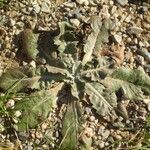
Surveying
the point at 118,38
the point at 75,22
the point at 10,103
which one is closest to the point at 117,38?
the point at 118,38

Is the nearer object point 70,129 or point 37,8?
point 70,129

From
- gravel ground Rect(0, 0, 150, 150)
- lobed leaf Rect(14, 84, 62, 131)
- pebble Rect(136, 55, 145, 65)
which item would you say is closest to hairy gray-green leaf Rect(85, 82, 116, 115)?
gravel ground Rect(0, 0, 150, 150)

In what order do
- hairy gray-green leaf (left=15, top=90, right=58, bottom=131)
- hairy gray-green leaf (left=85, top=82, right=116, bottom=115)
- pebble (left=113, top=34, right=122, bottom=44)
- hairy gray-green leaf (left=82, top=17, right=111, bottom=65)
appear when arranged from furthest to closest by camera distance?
pebble (left=113, top=34, right=122, bottom=44), hairy gray-green leaf (left=82, top=17, right=111, bottom=65), hairy gray-green leaf (left=85, top=82, right=116, bottom=115), hairy gray-green leaf (left=15, top=90, right=58, bottom=131)

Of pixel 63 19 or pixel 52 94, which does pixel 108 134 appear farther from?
pixel 63 19

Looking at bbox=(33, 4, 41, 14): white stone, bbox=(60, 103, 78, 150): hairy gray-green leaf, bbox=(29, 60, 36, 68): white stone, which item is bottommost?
bbox=(60, 103, 78, 150): hairy gray-green leaf

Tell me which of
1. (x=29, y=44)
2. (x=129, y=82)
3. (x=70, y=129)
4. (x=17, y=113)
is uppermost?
(x=29, y=44)

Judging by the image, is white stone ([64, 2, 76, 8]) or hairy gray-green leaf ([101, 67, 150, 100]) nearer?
hairy gray-green leaf ([101, 67, 150, 100])

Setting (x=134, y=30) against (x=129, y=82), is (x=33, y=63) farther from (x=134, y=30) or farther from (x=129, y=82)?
(x=134, y=30)

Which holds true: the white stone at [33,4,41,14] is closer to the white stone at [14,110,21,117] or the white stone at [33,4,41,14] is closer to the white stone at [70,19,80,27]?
the white stone at [70,19,80,27]
